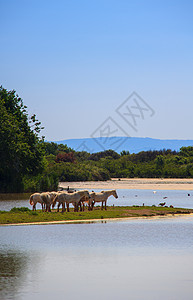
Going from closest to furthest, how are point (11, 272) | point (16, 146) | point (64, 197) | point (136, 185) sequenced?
point (11, 272) < point (64, 197) < point (16, 146) < point (136, 185)

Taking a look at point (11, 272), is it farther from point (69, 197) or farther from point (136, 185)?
point (136, 185)

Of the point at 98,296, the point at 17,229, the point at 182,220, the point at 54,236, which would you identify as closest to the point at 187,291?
the point at 98,296

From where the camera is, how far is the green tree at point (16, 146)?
159 ft

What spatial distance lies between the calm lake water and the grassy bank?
1.35 metres

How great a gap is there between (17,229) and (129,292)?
11.2 metres

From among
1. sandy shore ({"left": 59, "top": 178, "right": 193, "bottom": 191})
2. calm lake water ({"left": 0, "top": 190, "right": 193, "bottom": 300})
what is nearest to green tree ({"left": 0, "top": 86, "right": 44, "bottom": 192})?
sandy shore ({"left": 59, "top": 178, "right": 193, "bottom": 191})

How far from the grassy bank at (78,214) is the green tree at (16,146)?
1990 centimetres

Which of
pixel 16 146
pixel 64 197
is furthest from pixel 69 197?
pixel 16 146

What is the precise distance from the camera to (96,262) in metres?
14.9

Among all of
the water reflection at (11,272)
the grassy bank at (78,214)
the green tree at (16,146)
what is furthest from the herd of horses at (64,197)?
the green tree at (16,146)

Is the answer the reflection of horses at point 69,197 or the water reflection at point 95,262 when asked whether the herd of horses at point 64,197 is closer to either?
the reflection of horses at point 69,197

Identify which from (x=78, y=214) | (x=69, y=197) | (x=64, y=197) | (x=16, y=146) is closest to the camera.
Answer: (x=78, y=214)

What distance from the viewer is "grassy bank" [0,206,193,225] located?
24250 mm

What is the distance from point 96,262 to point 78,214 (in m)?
11.4
